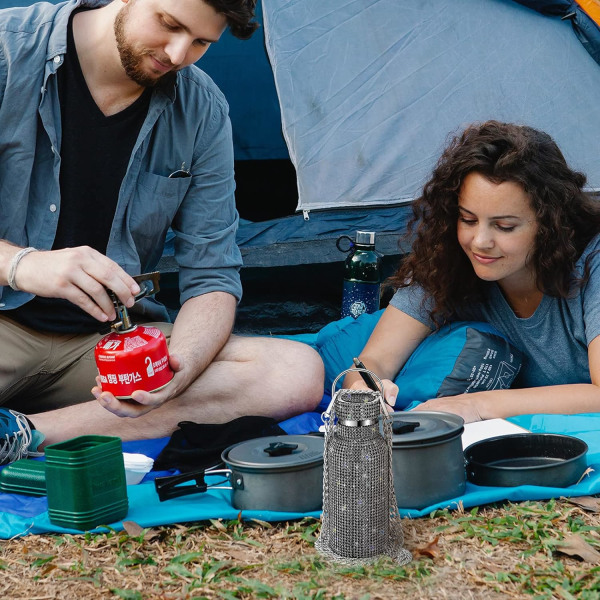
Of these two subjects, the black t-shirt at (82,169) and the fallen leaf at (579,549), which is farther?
the black t-shirt at (82,169)

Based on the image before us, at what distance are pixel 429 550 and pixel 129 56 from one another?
1359 mm

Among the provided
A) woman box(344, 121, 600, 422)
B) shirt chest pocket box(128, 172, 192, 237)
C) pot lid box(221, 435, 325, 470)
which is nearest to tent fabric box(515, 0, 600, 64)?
woman box(344, 121, 600, 422)

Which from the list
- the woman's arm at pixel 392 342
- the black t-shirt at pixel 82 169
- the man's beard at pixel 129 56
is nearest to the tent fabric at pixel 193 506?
the black t-shirt at pixel 82 169

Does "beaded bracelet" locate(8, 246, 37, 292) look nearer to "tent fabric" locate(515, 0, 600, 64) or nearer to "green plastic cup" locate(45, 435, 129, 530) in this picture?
"green plastic cup" locate(45, 435, 129, 530)

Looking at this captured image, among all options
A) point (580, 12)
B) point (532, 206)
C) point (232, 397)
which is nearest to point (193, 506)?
point (232, 397)

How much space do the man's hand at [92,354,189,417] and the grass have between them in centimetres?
30

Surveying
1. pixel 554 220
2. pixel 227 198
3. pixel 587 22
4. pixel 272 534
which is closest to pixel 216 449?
pixel 272 534

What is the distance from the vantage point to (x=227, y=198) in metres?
2.58

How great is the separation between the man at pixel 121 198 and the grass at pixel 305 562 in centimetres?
45

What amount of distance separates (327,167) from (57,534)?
2.00 m

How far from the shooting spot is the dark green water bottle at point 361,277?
327 centimetres

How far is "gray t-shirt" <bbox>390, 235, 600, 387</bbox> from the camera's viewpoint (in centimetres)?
242

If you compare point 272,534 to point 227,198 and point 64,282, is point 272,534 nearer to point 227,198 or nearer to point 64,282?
point 64,282

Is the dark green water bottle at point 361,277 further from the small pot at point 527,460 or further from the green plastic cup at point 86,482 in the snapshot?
the green plastic cup at point 86,482
